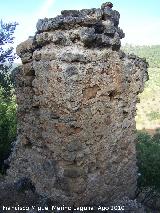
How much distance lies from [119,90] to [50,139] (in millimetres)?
1244

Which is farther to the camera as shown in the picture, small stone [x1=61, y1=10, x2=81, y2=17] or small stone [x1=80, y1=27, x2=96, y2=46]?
small stone [x1=61, y1=10, x2=81, y2=17]

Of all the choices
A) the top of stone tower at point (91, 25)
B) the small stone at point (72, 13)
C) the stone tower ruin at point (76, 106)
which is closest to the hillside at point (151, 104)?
the stone tower ruin at point (76, 106)

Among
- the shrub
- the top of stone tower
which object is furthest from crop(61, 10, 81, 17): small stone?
the shrub

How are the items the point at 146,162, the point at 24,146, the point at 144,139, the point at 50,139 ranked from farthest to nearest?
the point at 144,139, the point at 146,162, the point at 24,146, the point at 50,139

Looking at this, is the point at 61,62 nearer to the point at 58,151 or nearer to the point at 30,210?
the point at 58,151

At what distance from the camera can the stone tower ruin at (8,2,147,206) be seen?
176 inches

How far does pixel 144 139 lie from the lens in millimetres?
12148

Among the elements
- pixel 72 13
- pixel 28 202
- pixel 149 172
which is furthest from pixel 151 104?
pixel 28 202

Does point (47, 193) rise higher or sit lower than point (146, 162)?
lower

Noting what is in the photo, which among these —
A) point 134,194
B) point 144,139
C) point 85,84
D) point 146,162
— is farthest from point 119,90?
point 144,139

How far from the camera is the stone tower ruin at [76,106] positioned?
4.46 m

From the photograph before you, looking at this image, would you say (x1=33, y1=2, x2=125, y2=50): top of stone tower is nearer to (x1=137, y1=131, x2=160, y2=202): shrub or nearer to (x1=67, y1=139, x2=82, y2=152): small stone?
(x1=67, y1=139, x2=82, y2=152): small stone

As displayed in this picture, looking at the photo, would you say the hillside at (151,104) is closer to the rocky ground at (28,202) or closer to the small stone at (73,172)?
the rocky ground at (28,202)

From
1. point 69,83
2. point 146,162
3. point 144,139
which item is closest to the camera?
point 69,83
